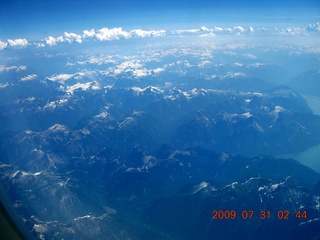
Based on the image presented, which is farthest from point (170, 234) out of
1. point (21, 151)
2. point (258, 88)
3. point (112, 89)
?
point (258, 88)

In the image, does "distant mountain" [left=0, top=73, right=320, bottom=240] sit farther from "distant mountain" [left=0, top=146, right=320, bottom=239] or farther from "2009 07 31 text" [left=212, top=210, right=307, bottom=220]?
"2009 07 31 text" [left=212, top=210, right=307, bottom=220]

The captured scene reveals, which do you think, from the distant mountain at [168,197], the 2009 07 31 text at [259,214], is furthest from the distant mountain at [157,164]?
the 2009 07 31 text at [259,214]

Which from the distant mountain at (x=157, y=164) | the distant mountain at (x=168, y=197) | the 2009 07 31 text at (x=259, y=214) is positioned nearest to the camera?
the 2009 07 31 text at (x=259, y=214)

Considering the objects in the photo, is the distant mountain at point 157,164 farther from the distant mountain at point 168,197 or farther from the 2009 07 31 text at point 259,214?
the 2009 07 31 text at point 259,214

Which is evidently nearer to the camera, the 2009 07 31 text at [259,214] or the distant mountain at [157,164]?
the 2009 07 31 text at [259,214]

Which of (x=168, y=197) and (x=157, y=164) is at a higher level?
(x=168, y=197)

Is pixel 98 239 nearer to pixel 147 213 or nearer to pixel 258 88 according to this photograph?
pixel 147 213

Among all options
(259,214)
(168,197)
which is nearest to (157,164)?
(168,197)

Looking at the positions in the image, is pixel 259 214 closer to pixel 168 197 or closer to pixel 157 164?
pixel 168 197

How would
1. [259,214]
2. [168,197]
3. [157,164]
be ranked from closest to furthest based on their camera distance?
[259,214], [168,197], [157,164]

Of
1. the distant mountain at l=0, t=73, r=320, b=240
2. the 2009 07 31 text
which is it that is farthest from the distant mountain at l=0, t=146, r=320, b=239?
the 2009 07 31 text

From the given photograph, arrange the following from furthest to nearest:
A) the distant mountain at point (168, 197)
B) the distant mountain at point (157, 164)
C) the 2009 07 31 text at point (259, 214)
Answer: the distant mountain at point (157, 164), the distant mountain at point (168, 197), the 2009 07 31 text at point (259, 214)
